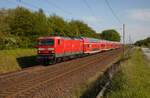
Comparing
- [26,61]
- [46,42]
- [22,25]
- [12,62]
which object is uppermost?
[22,25]

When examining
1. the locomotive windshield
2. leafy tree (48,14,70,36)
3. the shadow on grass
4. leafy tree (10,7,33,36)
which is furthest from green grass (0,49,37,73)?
leafy tree (48,14,70,36)

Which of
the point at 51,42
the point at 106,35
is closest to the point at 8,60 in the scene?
the point at 51,42

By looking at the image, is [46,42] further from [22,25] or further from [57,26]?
[57,26]

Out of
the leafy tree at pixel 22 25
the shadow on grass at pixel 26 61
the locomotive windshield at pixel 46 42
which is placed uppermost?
the leafy tree at pixel 22 25

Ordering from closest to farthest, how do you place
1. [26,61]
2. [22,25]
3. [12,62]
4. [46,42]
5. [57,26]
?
[12,62], [46,42], [26,61], [22,25], [57,26]

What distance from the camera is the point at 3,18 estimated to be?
95.0 ft

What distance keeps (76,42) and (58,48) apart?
5946 millimetres

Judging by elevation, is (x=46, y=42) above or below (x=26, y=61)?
above

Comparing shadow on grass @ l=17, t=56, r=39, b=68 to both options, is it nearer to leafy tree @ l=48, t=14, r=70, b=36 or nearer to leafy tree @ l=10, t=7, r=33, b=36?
leafy tree @ l=10, t=7, r=33, b=36

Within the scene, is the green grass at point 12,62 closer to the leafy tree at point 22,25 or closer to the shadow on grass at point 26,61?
the shadow on grass at point 26,61

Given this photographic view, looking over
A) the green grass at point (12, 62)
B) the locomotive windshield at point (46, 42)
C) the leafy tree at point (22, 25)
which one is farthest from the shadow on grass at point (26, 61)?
the leafy tree at point (22, 25)

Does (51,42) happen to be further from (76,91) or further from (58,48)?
(76,91)

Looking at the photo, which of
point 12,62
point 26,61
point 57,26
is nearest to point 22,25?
point 26,61

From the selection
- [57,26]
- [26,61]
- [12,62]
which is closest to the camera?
[12,62]
